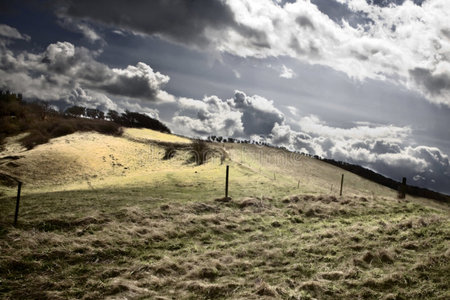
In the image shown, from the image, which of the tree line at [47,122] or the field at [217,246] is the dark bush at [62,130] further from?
the field at [217,246]

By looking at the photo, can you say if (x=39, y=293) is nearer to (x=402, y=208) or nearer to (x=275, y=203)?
(x=275, y=203)

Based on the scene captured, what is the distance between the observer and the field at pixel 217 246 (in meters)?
7.81

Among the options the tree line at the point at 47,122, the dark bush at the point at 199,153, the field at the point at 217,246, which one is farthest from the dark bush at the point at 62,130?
the field at the point at 217,246

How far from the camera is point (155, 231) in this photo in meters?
11.5

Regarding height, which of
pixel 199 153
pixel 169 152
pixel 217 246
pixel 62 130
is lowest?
pixel 217 246

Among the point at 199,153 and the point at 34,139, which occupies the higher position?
the point at 199,153

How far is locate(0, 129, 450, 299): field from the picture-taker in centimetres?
781

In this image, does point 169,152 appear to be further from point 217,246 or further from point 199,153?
point 217,246

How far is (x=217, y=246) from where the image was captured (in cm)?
1095

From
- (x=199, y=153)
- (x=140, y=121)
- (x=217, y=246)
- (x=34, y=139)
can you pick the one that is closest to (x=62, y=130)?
(x=34, y=139)

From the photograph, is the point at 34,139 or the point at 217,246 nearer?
the point at 217,246

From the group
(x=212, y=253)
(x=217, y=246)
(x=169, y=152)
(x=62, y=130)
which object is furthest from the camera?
(x=62, y=130)

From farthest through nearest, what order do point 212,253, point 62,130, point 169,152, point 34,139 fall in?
1. point 62,130
2. point 169,152
3. point 34,139
4. point 212,253

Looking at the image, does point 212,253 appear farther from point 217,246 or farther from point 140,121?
point 140,121
